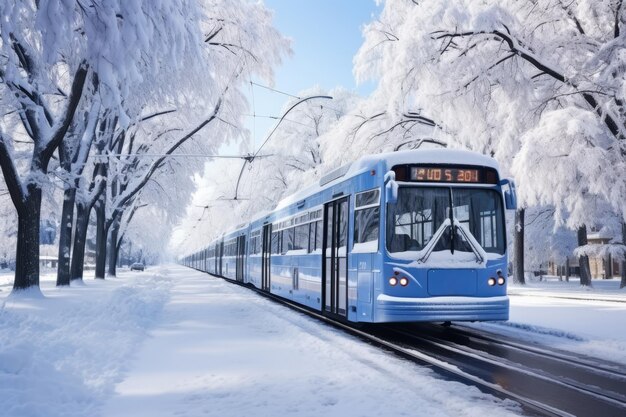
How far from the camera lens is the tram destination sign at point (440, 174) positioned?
405 inches

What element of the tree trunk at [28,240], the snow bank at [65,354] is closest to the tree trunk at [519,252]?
the snow bank at [65,354]

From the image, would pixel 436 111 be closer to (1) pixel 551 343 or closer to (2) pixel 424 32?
(2) pixel 424 32

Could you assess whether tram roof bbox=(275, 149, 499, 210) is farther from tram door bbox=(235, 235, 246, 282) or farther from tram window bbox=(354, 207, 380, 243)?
tram door bbox=(235, 235, 246, 282)

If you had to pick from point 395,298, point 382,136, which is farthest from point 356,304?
point 382,136

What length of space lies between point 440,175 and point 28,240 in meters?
12.2

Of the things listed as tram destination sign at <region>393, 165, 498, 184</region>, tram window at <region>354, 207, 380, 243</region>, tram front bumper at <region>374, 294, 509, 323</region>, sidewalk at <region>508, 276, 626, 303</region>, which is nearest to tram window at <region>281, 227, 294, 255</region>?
tram window at <region>354, 207, 380, 243</region>

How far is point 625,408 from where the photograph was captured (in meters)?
5.81

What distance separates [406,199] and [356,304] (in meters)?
2.23

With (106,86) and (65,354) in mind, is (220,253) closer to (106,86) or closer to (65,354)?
(106,86)

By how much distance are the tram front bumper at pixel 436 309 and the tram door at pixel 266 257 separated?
37.2 ft

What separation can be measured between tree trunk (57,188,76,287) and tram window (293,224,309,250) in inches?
413

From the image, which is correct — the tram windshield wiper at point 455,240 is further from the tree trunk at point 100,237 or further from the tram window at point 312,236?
the tree trunk at point 100,237

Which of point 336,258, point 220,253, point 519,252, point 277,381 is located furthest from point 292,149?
point 277,381

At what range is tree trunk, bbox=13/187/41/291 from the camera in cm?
1666
